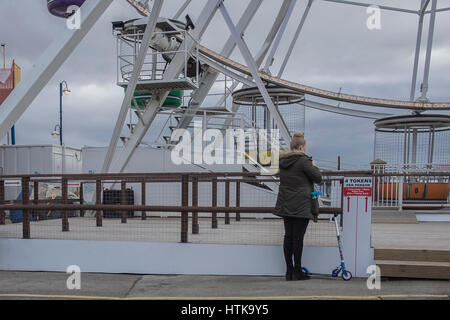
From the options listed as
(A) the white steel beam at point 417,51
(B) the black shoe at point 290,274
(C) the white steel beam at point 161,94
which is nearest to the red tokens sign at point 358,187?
(B) the black shoe at point 290,274

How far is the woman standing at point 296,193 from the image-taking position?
5965 millimetres

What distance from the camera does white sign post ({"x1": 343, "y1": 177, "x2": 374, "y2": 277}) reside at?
6.41m

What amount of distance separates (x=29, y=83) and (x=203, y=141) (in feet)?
25.2

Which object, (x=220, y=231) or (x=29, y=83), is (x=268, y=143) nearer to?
(x=220, y=231)

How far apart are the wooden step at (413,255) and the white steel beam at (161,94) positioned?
31.1 ft

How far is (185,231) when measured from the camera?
23.5 ft

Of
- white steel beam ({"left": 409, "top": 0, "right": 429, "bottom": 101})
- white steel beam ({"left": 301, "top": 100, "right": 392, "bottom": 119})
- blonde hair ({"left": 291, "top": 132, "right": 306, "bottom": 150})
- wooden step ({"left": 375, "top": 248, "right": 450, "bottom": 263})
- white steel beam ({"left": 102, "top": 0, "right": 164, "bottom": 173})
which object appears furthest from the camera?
white steel beam ({"left": 301, "top": 100, "right": 392, "bottom": 119})

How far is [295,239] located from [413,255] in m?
1.76

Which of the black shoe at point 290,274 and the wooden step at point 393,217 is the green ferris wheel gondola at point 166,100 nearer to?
the wooden step at point 393,217

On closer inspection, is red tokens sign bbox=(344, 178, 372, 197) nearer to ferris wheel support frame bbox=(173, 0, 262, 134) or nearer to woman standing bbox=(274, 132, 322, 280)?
woman standing bbox=(274, 132, 322, 280)

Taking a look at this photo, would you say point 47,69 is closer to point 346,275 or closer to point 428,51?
point 346,275

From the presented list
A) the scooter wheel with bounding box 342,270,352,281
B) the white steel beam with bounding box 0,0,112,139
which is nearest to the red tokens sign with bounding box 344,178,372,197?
the scooter wheel with bounding box 342,270,352,281

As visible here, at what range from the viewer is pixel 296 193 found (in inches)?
236

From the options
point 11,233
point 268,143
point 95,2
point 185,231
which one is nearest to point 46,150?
point 268,143
